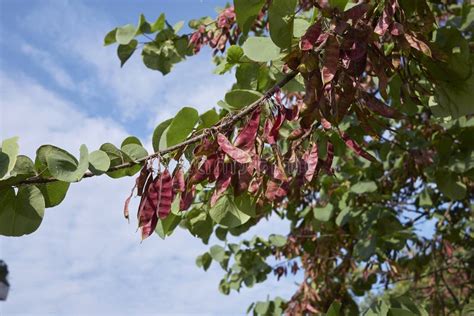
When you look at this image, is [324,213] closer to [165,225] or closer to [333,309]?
[333,309]

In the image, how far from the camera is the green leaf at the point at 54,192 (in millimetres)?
1210

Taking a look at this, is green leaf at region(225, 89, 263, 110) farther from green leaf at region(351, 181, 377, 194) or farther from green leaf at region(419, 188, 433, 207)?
green leaf at region(419, 188, 433, 207)

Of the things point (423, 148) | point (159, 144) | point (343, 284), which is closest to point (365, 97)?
point (159, 144)

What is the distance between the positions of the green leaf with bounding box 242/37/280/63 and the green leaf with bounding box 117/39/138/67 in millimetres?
1349

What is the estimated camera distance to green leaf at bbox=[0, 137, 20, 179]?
1.11 m

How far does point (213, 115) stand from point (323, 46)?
38 centimetres

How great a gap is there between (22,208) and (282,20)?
2.44 feet

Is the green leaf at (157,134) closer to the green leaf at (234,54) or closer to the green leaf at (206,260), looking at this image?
the green leaf at (234,54)

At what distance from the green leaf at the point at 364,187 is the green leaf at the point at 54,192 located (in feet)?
7.21

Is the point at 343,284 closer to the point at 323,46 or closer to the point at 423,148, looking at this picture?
the point at 423,148

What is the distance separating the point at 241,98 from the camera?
1432mm

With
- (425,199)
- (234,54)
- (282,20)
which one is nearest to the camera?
(282,20)

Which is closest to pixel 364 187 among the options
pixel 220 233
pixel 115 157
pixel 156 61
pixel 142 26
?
pixel 220 233

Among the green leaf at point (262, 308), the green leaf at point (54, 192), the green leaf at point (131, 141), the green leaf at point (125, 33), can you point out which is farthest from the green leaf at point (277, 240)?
the green leaf at point (54, 192)
